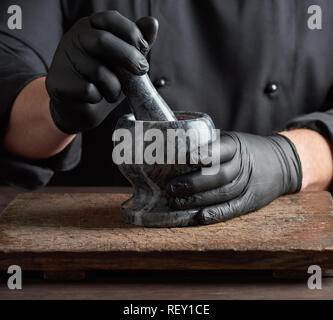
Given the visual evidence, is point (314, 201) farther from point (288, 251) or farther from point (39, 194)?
point (39, 194)

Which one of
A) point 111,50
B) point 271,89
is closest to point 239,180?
point 111,50

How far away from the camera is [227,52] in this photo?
153 centimetres

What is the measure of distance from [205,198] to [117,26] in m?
0.32

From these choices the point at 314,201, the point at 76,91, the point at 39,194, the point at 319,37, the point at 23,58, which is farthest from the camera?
the point at 319,37

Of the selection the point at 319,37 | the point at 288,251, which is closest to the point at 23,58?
the point at 319,37

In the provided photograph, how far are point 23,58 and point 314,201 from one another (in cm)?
76

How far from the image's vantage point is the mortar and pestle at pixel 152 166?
0.99 metres

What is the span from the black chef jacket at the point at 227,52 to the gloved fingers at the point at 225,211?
0.52 metres

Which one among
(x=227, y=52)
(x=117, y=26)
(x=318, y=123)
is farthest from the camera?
(x=227, y=52)

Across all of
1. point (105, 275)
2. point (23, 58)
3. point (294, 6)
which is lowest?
point (105, 275)

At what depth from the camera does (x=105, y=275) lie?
0.90 m

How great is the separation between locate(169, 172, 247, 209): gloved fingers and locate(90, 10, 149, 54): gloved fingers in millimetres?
272

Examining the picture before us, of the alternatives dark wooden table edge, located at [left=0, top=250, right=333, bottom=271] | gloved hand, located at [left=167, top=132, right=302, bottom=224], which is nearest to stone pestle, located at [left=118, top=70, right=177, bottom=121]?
A: gloved hand, located at [left=167, top=132, right=302, bottom=224]

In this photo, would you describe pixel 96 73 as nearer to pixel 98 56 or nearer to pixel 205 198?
pixel 98 56
